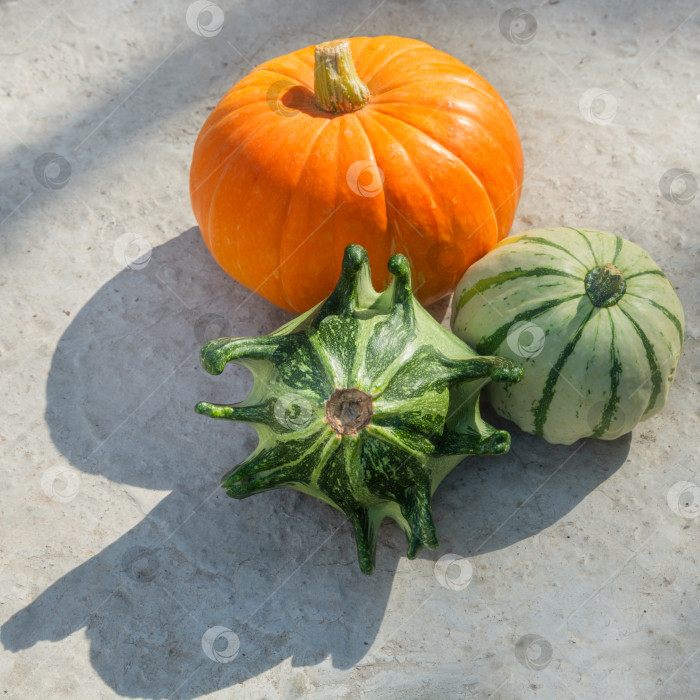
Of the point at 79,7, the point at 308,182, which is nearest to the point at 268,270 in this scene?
the point at 308,182

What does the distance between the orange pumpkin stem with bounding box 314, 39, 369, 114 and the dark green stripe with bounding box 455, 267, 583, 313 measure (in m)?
0.74

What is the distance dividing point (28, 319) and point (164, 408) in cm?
72

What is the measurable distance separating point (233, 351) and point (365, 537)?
0.72m

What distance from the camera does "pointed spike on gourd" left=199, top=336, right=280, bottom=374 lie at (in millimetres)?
2318

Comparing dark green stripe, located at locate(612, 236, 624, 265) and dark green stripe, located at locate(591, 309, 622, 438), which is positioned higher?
dark green stripe, located at locate(612, 236, 624, 265)

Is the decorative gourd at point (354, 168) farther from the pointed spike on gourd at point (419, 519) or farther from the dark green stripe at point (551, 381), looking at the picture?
the pointed spike on gourd at point (419, 519)

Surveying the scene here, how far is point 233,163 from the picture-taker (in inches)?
106

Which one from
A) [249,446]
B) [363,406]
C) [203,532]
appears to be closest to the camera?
[363,406]

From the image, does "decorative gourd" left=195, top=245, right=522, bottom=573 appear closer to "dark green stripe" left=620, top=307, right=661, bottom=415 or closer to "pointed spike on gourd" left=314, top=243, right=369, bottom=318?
"pointed spike on gourd" left=314, top=243, right=369, bottom=318

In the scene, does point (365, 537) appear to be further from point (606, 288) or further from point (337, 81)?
point (337, 81)

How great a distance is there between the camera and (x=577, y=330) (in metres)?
2.42

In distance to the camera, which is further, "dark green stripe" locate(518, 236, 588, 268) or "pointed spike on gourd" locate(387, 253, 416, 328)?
"dark green stripe" locate(518, 236, 588, 268)

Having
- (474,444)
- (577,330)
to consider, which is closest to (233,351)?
(474,444)

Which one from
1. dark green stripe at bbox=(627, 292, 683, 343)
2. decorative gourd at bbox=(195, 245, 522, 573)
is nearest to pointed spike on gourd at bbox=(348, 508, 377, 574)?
decorative gourd at bbox=(195, 245, 522, 573)
